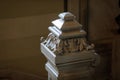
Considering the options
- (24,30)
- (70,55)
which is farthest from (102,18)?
(70,55)

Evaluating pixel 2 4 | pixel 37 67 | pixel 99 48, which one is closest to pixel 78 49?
pixel 2 4

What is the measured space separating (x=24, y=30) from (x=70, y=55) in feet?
6.41

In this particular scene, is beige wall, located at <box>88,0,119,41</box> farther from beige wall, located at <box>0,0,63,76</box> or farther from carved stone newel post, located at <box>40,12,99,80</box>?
carved stone newel post, located at <box>40,12,99,80</box>

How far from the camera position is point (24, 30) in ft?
10.3

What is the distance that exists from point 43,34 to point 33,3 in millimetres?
341

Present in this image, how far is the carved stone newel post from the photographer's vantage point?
4.02ft

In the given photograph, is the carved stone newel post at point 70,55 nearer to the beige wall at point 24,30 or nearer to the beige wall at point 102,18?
the beige wall at point 24,30

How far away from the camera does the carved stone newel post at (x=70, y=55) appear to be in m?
1.23

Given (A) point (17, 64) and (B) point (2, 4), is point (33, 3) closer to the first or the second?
(B) point (2, 4)

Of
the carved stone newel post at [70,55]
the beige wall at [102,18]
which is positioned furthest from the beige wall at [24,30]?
the carved stone newel post at [70,55]

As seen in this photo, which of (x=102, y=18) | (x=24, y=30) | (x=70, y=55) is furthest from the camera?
(x=102, y=18)

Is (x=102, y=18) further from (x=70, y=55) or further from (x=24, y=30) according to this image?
(x=70, y=55)

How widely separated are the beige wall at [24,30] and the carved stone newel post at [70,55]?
5.98 feet

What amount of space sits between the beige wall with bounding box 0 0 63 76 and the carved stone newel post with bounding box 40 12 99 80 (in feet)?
5.98
